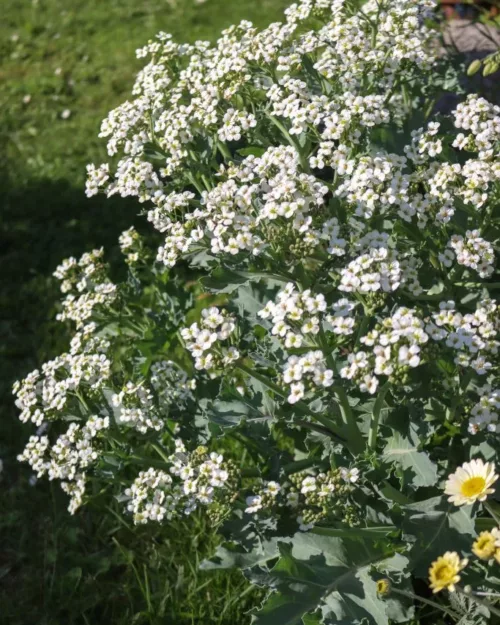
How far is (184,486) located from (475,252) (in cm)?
109

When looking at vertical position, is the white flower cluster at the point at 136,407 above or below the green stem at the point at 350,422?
above

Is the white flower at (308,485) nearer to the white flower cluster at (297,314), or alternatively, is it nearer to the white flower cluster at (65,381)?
the white flower cluster at (297,314)

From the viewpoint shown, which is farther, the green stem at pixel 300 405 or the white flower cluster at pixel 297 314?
the green stem at pixel 300 405

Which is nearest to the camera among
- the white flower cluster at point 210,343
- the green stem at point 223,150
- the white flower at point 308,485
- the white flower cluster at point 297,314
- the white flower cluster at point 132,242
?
the white flower cluster at point 297,314

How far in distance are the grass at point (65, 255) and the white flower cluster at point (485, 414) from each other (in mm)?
1063

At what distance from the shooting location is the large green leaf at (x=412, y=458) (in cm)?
246

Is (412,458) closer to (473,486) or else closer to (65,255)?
(473,486)

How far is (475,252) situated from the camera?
7.91 feet

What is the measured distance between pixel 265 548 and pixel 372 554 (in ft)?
1.26

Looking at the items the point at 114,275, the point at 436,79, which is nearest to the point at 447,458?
the point at 436,79

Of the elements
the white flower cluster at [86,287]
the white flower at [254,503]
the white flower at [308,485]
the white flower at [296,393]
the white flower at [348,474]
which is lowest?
the white flower at [254,503]

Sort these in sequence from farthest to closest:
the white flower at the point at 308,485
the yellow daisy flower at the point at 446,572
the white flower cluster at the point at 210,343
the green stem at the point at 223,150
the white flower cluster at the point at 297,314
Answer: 1. the green stem at the point at 223,150
2. the white flower at the point at 308,485
3. the white flower cluster at the point at 210,343
4. the white flower cluster at the point at 297,314
5. the yellow daisy flower at the point at 446,572

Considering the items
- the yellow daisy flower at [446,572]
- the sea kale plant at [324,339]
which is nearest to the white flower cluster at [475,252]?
the sea kale plant at [324,339]

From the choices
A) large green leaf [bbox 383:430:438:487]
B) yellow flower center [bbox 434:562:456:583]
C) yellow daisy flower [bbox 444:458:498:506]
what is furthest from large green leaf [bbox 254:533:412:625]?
yellow flower center [bbox 434:562:456:583]
